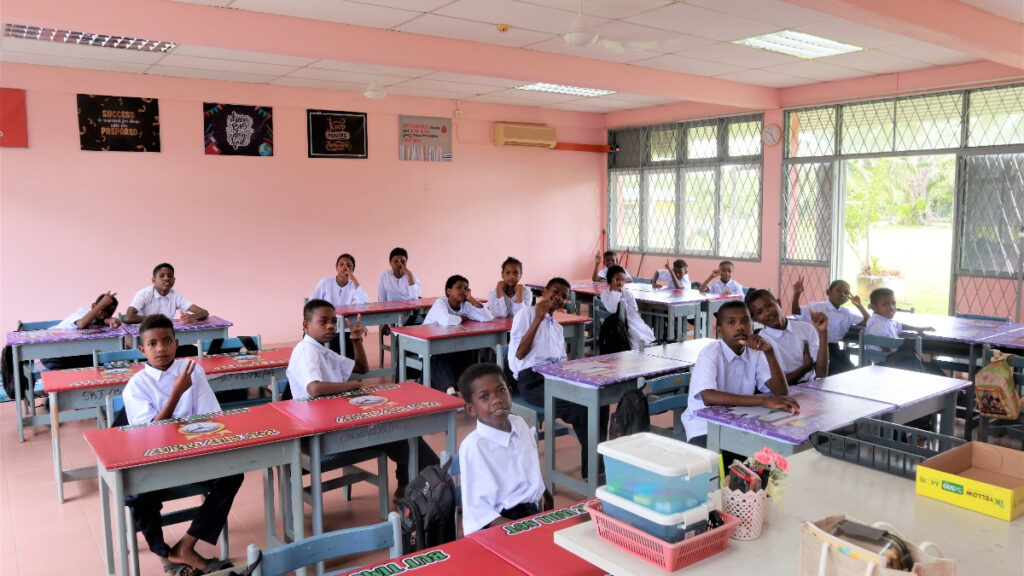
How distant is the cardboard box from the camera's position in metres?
1.65

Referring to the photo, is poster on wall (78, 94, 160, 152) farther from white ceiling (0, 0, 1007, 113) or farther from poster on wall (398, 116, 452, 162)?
poster on wall (398, 116, 452, 162)

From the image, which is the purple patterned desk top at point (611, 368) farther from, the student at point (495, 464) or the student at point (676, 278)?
the student at point (676, 278)

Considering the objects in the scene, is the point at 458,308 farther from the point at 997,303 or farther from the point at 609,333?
the point at 997,303

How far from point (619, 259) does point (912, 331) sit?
5942 mm

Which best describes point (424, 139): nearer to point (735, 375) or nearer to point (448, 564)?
point (735, 375)

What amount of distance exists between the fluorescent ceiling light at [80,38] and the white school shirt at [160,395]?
10.8 feet

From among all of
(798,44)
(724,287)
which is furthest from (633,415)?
(724,287)

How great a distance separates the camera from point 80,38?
19.1ft

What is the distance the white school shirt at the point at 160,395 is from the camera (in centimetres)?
314

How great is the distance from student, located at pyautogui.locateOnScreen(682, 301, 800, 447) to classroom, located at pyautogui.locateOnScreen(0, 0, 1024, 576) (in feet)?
0.64

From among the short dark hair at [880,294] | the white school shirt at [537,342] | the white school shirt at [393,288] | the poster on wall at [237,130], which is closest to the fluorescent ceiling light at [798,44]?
the short dark hair at [880,294]

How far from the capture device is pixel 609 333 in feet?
18.7

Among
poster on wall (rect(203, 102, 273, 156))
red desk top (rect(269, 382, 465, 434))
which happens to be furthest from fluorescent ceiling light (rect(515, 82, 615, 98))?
red desk top (rect(269, 382, 465, 434))

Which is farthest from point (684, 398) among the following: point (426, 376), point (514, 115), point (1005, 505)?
point (514, 115)
